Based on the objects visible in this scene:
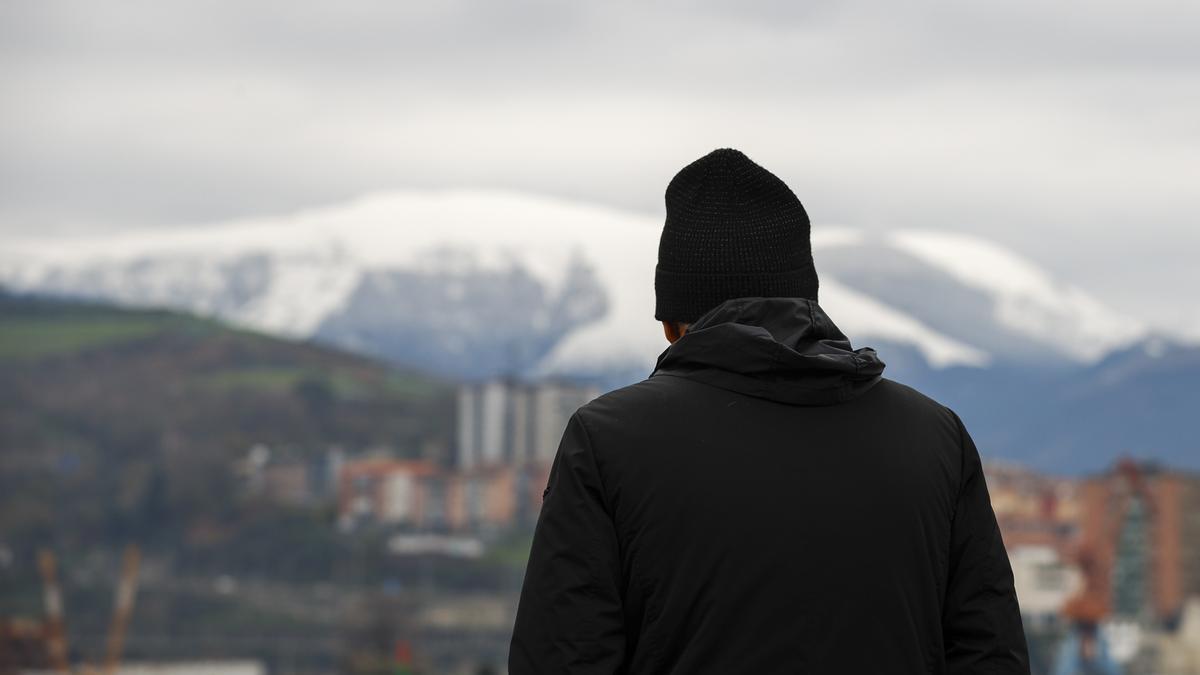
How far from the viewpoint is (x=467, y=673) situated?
89.4 meters

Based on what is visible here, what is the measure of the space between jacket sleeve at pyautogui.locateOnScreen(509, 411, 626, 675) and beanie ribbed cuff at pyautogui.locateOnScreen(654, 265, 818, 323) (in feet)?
0.75

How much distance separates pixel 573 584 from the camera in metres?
1.72

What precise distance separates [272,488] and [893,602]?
105 m

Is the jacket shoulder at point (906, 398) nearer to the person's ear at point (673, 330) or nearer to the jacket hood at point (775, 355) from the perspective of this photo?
the jacket hood at point (775, 355)

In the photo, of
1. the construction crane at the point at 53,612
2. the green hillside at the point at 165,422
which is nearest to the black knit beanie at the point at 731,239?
the green hillside at the point at 165,422

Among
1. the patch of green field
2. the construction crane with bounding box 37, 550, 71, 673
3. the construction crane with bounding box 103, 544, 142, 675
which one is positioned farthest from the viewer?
the patch of green field

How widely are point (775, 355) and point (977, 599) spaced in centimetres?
38

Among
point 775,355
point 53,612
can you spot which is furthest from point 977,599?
point 53,612

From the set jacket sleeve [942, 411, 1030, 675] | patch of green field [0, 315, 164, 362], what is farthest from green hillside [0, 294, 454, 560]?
jacket sleeve [942, 411, 1030, 675]

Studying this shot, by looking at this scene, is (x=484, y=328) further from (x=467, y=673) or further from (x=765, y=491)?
(x=765, y=491)

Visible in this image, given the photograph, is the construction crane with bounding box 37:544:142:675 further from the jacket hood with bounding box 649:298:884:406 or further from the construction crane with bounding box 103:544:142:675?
the jacket hood with bounding box 649:298:884:406

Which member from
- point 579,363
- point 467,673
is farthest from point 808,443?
point 579,363

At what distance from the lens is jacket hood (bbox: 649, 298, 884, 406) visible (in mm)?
1767

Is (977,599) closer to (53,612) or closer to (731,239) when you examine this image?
(731,239)
